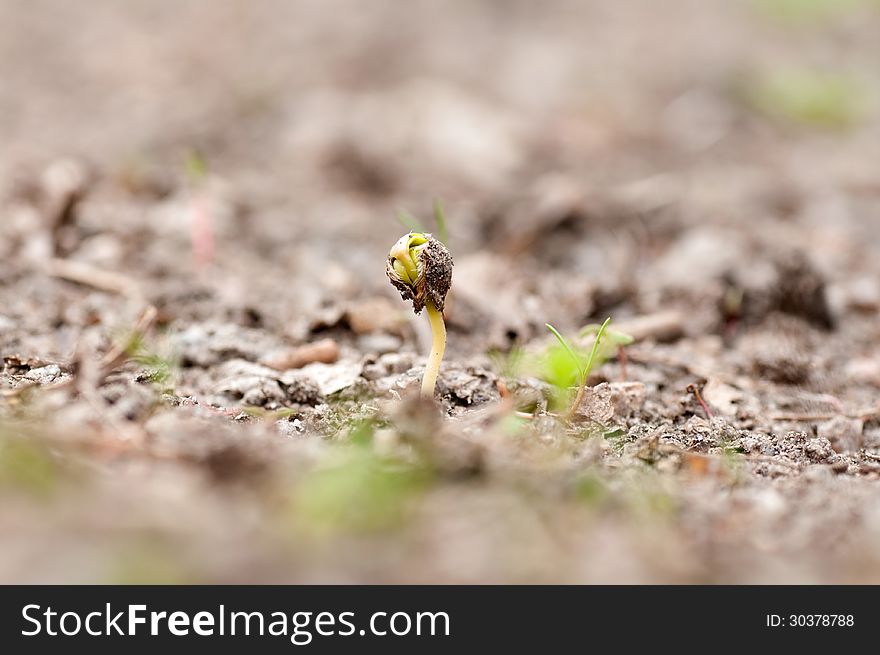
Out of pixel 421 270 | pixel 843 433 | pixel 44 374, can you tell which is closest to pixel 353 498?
pixel 421 270

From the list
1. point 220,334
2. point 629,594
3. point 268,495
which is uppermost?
point 220,334

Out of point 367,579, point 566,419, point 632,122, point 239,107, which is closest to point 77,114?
point 239,107

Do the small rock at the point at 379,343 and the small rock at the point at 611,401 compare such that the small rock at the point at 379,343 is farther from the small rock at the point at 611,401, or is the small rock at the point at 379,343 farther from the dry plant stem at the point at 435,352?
the small rock at the point at 611,401

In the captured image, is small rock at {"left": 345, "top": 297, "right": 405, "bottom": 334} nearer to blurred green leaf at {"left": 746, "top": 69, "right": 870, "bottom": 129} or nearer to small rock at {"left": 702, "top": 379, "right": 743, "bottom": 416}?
small rock at {"left": 702, "top": 379, "right": 743, "bottom": 416}

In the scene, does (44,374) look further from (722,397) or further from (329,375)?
(722,397)

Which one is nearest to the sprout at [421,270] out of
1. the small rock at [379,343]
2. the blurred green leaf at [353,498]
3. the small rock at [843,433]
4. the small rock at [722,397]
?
the blurred green leaf at [353,498]

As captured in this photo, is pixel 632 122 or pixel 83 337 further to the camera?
pixel 632 122

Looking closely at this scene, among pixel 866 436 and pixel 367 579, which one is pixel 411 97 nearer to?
pixel 866 436

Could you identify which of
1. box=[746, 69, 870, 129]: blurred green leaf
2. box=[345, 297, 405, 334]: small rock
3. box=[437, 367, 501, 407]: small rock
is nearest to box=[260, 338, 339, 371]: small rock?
box=[345, 297, 405, 334]: small rock
